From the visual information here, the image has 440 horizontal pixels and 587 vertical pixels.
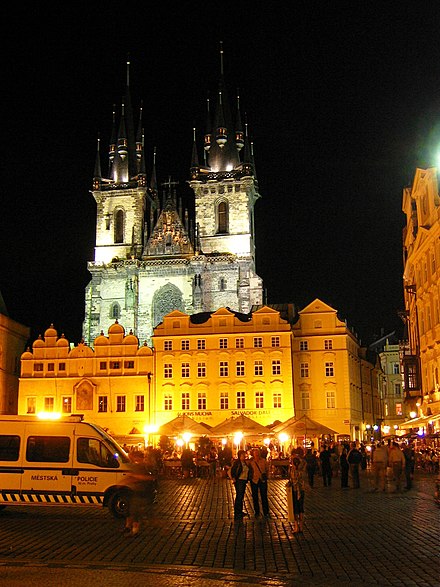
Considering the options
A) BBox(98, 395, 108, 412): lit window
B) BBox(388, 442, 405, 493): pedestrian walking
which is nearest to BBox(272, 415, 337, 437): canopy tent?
BBox(388, 442, 405, 493): pedestrian walking

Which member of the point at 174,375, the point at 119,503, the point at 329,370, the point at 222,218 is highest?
the point at 222,218

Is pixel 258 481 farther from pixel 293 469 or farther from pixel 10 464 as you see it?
pixel 10 464

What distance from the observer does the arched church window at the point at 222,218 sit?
78019mm

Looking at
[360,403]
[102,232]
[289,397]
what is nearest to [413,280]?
[289,397]

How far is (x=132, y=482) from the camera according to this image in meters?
17.1

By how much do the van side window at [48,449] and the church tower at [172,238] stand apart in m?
55.0

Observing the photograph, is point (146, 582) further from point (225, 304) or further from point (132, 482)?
point (225, 304)

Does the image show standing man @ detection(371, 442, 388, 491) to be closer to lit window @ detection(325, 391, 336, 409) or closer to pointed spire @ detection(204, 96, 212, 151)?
lit window @ detection(325, 391, 336, 409)

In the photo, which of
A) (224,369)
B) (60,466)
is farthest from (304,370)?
(60,466)

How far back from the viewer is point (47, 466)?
57.0 ft

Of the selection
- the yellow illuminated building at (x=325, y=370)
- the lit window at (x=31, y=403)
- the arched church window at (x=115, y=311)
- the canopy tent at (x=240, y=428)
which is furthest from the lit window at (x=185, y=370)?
the arched church window at (x=115, y=311)

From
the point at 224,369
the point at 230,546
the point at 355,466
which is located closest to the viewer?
the point at 230,546

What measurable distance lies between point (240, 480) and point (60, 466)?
416 cm

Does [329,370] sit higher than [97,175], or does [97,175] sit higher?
[97,175]
